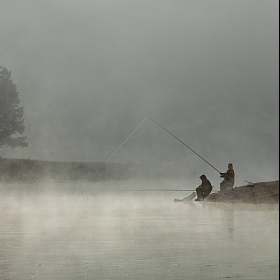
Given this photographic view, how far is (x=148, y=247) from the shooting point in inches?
470

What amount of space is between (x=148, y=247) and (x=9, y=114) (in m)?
42.6

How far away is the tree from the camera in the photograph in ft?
173

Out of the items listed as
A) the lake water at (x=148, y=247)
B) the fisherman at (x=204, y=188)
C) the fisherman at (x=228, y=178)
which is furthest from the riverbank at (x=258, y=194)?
the fisherman at (x=204, y=188)

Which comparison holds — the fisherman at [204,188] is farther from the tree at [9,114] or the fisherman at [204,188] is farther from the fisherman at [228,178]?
the tree at [9,114]

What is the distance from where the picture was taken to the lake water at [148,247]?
9.05 meters

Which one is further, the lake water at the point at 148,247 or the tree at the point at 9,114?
the tree at the point at 9,114

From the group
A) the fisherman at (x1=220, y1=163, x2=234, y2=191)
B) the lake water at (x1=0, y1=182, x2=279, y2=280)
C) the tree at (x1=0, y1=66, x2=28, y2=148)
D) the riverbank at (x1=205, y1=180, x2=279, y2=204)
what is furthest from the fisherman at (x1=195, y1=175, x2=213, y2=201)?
the tree at (x1=0, y1=66, x2=28, y2=148)

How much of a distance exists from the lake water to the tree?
3526 cm

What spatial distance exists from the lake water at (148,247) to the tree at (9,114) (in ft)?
116

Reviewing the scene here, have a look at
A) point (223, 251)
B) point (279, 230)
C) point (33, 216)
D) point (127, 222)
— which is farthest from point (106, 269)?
point (33, 216)

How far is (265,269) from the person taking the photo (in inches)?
355

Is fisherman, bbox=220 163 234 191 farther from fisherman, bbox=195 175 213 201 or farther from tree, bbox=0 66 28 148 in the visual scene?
tree, bbox=0 66 28 148

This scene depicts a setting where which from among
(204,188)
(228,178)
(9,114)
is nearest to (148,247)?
(228,178)

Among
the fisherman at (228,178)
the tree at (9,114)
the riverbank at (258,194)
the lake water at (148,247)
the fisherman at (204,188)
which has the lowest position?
the lake water at (148,247)
